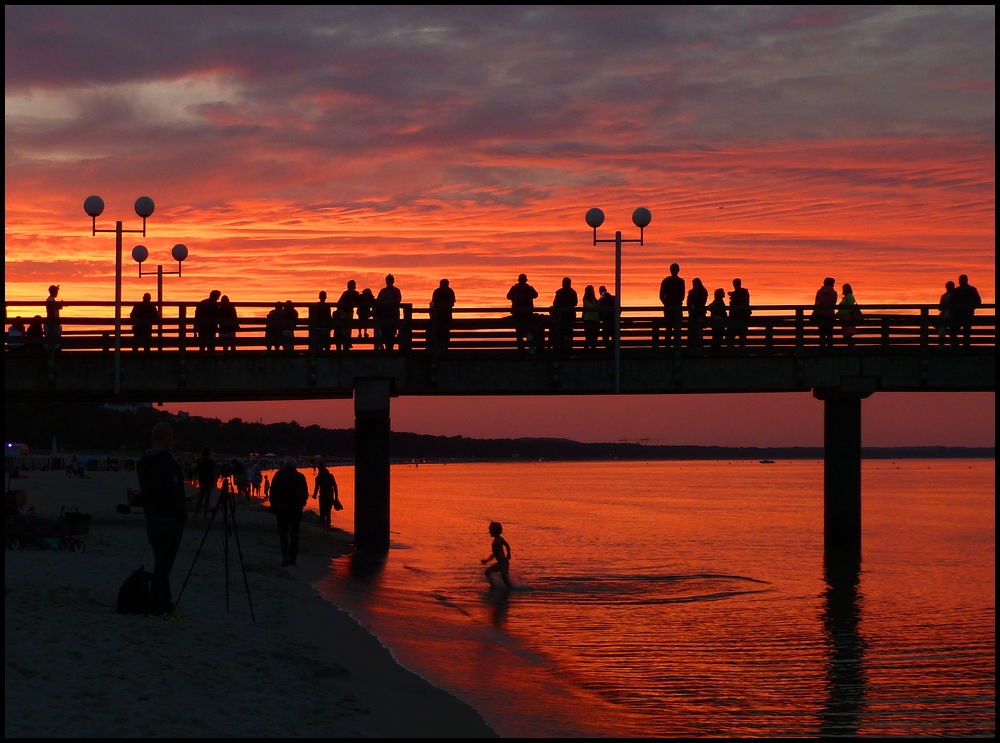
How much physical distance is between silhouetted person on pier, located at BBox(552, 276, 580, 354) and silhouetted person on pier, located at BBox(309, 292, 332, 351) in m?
5.05

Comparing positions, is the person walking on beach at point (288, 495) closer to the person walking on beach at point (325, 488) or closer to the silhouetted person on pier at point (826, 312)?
the person walking on beach at point (325, 488)

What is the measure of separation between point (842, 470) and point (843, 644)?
36.6ft

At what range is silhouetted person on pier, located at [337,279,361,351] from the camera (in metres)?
24.0

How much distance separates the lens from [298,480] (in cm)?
1888

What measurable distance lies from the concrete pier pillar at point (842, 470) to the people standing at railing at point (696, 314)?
3.95 metres

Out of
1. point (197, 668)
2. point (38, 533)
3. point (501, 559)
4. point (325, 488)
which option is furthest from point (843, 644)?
point (325, 488)

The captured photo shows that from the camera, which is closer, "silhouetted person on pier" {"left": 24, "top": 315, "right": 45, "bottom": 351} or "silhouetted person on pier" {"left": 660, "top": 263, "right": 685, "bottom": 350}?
"silhouetted person on pier" {"left": 24, "top": 315, "right": 45, "bottom": 351}

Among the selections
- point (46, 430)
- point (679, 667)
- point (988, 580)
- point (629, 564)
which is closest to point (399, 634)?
point (679, 667)

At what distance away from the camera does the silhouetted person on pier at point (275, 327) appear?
2373cm

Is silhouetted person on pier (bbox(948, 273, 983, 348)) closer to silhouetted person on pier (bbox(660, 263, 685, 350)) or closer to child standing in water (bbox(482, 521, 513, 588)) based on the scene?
silhouetted person on pier (bbox(660, 263, 685, 350))

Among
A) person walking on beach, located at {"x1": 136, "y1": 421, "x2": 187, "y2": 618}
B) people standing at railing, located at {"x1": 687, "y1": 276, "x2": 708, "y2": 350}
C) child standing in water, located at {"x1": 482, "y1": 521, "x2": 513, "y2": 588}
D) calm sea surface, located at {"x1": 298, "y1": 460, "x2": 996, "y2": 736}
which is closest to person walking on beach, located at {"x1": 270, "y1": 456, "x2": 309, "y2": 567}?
calm sea surface, located at {"x1": 298, "y1": 460, "x2": 996, "y2": 736}

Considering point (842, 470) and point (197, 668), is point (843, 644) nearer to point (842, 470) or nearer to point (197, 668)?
point (197, 668)

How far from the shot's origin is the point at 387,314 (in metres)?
24.5

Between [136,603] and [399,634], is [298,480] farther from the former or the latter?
[136,603]
